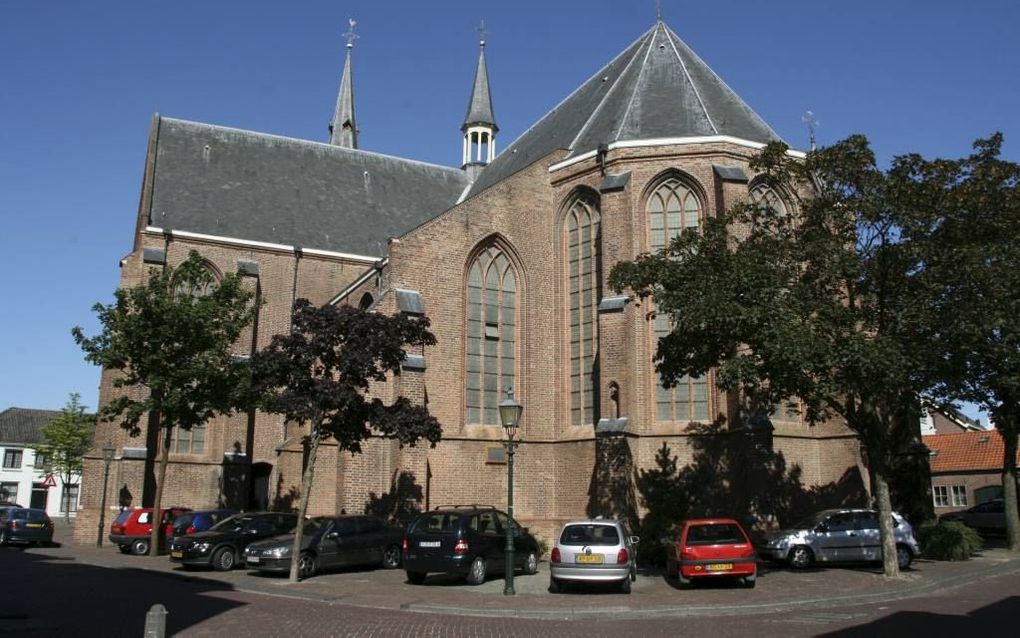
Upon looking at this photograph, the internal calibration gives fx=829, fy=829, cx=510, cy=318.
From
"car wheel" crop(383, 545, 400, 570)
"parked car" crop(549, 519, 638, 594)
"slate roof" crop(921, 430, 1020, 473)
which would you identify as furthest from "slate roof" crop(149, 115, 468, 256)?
"slate roof" crop(921, 430, 1020, 473)

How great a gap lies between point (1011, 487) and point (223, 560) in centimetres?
1941

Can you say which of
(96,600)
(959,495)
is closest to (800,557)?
(96,600)

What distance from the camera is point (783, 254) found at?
51.5 ft

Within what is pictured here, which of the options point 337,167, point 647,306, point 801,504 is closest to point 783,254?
point 647,306

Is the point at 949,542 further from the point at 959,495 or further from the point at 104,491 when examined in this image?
the point at 959,495

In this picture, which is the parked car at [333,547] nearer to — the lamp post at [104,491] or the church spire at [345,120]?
the lamp post at [104,491]

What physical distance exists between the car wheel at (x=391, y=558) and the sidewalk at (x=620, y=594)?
0.47m

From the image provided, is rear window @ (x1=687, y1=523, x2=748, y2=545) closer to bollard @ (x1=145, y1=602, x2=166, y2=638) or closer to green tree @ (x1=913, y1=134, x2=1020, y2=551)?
green tree @ (x1=913, y1=134, x2=1020, y2=551)

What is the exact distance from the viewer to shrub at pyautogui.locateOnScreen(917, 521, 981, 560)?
62.3ft

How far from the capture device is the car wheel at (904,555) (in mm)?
17016

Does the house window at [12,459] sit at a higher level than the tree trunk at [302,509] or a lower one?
higher

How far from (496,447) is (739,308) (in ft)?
35.4

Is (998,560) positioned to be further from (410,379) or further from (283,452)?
(283,452)

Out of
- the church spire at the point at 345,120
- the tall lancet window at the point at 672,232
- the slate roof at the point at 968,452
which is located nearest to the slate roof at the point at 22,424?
→ the church spire at the point at 345,120
